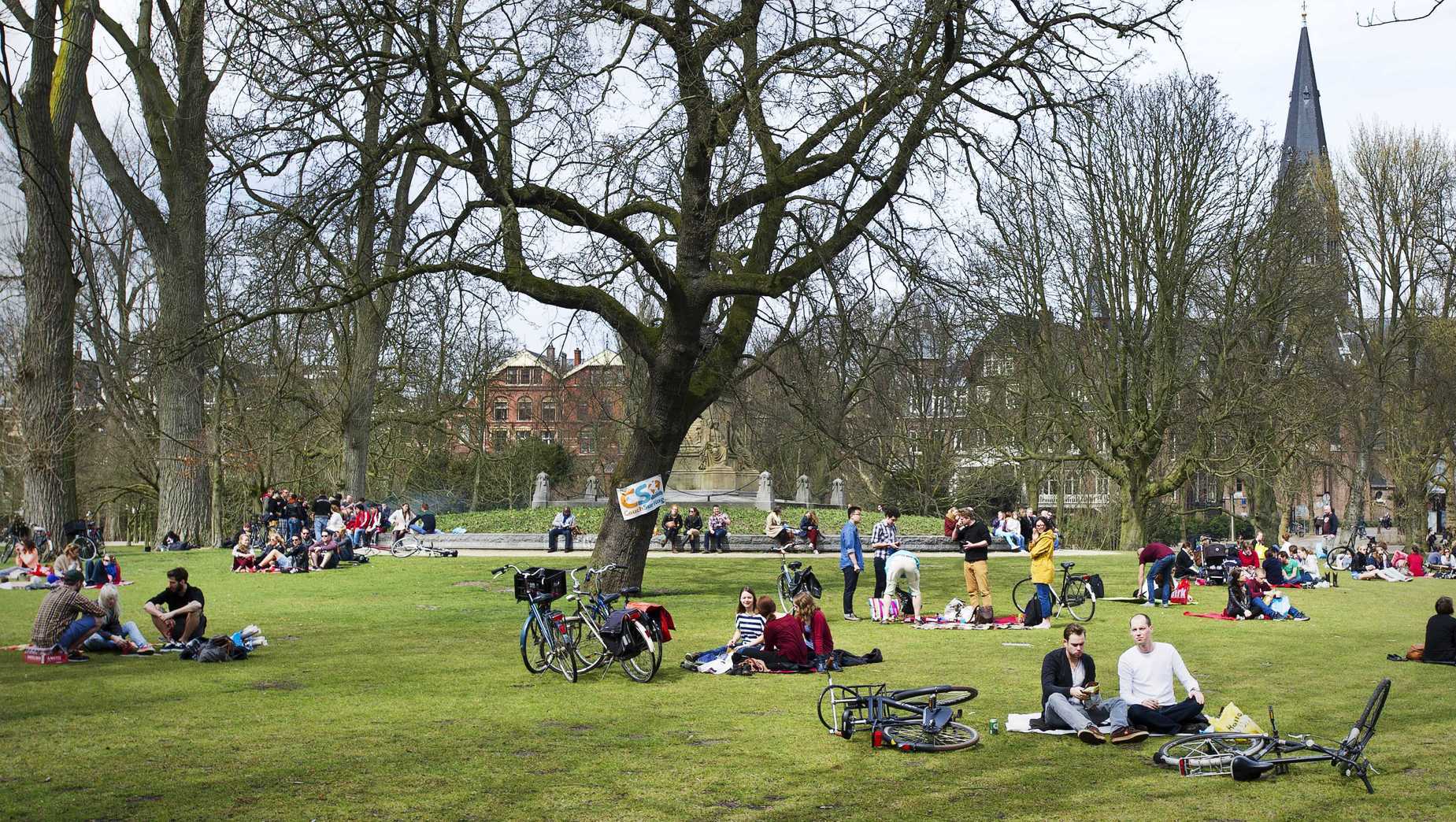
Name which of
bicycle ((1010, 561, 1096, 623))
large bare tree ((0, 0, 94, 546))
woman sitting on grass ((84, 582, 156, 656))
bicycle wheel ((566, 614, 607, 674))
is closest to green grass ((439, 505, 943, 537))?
large bare tree ((0, 0, 94, 546))

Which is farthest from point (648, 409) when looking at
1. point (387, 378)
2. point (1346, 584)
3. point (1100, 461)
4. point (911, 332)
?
point (387, 378)

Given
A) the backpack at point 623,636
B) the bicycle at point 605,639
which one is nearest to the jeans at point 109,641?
the bicycle at point 605,639

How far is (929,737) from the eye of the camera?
9438 millimetres

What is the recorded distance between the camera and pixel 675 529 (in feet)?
115

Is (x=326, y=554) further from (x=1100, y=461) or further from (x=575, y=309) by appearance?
(x=1100, y=461)

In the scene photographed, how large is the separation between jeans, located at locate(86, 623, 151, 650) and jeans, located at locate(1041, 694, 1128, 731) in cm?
954

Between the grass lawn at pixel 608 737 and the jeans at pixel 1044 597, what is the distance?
931mm

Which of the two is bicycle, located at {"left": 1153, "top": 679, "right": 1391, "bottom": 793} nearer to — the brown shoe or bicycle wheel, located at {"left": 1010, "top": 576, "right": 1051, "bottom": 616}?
the brown shoe

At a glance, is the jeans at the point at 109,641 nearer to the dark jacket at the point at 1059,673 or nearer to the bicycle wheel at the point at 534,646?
the bicycle wheel at the point at 534,646

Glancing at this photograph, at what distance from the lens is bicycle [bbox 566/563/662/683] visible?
12.5 metres

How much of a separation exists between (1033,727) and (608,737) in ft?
10.6

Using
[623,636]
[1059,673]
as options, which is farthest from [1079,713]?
[623,636]

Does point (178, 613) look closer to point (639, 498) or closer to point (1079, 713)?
point (639, 498)

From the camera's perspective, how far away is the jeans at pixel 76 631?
1319 cm
